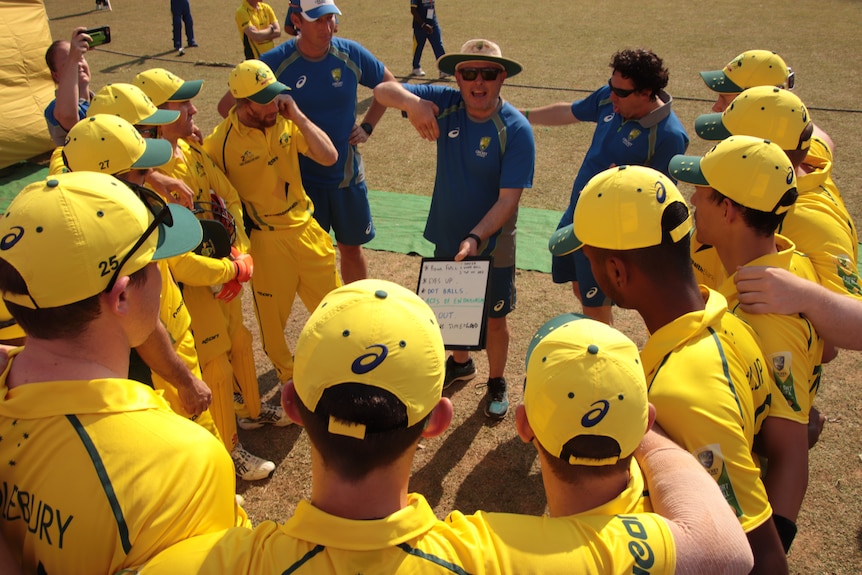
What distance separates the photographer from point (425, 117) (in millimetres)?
4254

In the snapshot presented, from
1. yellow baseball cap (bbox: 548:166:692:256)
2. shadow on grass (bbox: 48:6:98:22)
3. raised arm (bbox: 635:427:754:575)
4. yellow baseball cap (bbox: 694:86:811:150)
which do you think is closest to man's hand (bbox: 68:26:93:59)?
yellow baseball cap (bbox: 548:166:692:256)

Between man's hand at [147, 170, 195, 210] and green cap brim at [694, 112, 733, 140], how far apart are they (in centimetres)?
309

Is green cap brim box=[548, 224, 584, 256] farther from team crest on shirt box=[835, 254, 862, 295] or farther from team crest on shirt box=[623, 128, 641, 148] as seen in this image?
team crest on shirt box=[623, 128, 641, 148]

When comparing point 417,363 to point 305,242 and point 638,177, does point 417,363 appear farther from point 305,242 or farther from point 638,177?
point 305,242

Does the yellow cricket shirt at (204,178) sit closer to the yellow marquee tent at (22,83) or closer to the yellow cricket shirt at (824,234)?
the yellow cricket shirt at (824,234)

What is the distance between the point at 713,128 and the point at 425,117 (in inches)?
71.8

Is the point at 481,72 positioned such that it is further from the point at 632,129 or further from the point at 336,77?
the point at 336,77

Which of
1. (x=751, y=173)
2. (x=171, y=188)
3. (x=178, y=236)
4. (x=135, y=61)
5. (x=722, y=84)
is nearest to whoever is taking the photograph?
(x=178, y=236)

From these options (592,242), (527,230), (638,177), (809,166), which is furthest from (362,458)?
(527,230)

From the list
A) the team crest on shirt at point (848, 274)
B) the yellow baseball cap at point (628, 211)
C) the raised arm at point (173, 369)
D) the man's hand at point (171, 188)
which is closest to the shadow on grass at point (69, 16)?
the man's hand at point (171, 188)

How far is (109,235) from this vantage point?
5.82ft

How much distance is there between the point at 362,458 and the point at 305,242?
124 inches

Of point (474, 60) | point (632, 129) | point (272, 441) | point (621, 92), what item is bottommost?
point (272, 441)

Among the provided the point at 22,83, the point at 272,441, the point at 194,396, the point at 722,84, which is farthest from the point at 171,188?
the point at 22,83
